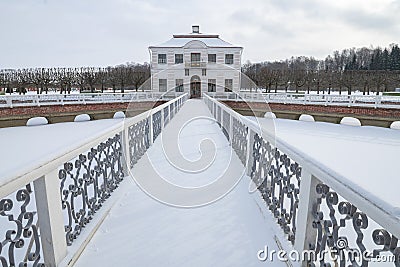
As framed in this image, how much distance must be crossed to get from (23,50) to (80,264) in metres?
24.8

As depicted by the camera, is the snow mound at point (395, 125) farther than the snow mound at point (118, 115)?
No

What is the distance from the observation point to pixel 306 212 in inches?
74.5

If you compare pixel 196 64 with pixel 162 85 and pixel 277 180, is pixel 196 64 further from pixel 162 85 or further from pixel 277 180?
pixel 277 180

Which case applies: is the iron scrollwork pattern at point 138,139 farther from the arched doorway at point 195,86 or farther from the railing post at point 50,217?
the arched doorway at point 195,86

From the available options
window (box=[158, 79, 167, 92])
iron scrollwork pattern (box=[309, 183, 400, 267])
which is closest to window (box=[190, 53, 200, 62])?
window (box=[158, 79, 167, 92])

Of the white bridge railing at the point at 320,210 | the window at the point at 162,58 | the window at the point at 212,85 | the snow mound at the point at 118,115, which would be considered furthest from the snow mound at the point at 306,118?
the window at the point at 162,58

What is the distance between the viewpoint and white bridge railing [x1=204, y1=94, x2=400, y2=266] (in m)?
1.17

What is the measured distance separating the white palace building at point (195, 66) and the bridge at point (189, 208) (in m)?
24.3

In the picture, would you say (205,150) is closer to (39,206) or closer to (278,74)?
(39,206)

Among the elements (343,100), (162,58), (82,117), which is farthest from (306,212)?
(162,58)

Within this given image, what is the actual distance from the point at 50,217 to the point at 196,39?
2998 cm

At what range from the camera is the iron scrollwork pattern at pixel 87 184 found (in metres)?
2.18

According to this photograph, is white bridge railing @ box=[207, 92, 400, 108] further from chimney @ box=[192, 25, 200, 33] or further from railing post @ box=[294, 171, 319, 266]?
chimney @ box=[192, 25, 200, 33]

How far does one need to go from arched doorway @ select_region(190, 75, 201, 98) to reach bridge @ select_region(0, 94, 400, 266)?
2429 centimetres
